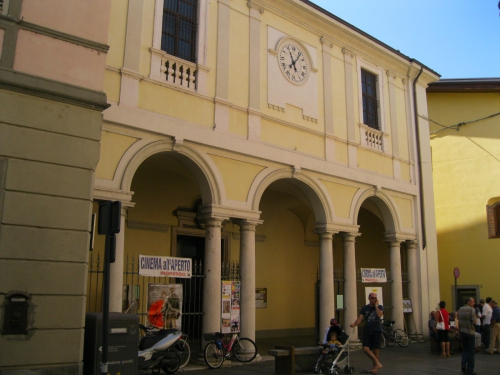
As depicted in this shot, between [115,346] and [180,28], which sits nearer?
[115,346]

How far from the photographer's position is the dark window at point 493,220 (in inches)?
767

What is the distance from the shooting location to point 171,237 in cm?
1461

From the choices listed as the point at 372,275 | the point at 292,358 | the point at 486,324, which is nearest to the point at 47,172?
the point at 292,358

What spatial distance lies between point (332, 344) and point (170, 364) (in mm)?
3045

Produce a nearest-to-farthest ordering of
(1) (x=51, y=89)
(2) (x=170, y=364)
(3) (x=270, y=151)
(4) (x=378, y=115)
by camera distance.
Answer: (1) (x=51, y=89), (2) (x=170, y=364), (3) (x=270, y=151), (4) (x=378, y=115)

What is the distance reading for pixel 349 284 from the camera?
571 inches

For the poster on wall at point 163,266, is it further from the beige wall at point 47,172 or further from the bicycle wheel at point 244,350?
the beige wall at point 47,172

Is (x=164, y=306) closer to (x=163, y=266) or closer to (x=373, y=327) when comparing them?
(x=163, y=266)

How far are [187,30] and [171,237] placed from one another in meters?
5.59

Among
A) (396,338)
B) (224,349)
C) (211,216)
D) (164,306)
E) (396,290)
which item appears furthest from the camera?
(396,290)

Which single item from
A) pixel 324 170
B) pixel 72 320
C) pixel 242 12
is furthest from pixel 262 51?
pixel 72 320

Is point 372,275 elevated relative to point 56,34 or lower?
lower

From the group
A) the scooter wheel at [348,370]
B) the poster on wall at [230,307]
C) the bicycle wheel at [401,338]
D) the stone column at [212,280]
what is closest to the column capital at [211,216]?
the stone column at [212,280]

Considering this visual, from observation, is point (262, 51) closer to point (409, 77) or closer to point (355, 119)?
point (355, 119)
